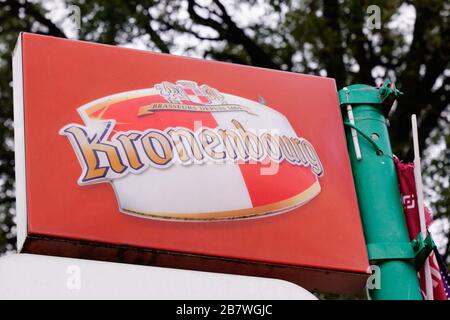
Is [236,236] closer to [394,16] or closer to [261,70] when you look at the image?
[261,70]

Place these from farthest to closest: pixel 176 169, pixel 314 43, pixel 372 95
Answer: pixel 314 43
pixel 372 95
pixel 176 169

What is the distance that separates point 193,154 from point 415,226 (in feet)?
4.06

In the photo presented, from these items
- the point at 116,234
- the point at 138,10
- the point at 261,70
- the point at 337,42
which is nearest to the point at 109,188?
the point at 116,234

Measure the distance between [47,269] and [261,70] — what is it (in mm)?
1837

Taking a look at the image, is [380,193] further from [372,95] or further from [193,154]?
[193,154]

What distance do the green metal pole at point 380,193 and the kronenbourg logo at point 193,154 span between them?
297 millimetres

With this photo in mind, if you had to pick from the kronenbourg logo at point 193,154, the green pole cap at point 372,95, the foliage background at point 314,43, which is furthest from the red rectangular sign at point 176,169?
the foliage background at point 314,43

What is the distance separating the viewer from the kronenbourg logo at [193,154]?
4.43 m

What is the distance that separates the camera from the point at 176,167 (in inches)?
179

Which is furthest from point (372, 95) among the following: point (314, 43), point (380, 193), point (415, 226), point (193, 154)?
point (314, 43)

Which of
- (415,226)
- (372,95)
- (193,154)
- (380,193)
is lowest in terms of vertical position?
(415,226)

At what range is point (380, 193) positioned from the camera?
16.4ft

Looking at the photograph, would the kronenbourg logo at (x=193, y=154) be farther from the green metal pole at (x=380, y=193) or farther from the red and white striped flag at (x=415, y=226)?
the red and white striped flag at (x=415, y=226)

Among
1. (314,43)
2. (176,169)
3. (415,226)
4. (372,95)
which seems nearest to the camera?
(176,169)
